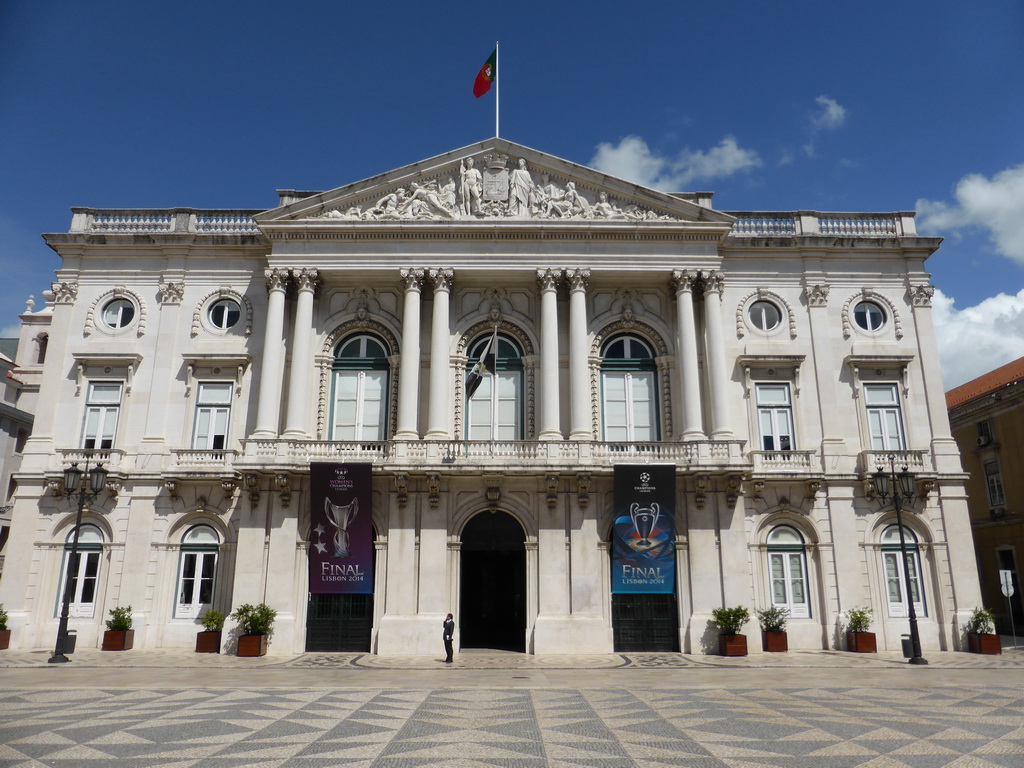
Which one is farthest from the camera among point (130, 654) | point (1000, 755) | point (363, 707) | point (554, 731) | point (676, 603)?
point (676, 603)

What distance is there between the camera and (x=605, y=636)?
78.9 ft

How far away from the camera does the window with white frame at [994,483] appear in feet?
114

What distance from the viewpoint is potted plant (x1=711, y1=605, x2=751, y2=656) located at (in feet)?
76.9

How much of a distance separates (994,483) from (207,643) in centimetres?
3442

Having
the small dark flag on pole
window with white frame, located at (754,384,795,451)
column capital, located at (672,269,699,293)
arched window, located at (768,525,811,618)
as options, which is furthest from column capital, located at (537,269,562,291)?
arched window, located at (768,525,811,618)

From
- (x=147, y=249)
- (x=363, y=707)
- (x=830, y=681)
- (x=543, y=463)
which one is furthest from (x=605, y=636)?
(x=147, y=249)

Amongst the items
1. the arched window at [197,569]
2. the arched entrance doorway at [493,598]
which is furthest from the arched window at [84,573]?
the arched entrance doorway at [493,598]

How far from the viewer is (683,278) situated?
89.7 ft

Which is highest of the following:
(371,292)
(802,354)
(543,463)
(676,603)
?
(371,292)

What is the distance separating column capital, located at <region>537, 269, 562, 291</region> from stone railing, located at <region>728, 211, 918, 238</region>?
295 inches

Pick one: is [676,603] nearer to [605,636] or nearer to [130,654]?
[605,636]

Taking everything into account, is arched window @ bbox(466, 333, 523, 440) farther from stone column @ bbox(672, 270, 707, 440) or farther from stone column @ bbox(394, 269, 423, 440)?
stone column @ bbox(672, 270, 707, 440)

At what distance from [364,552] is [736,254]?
1760 cm

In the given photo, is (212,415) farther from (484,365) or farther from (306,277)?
(484,365)
